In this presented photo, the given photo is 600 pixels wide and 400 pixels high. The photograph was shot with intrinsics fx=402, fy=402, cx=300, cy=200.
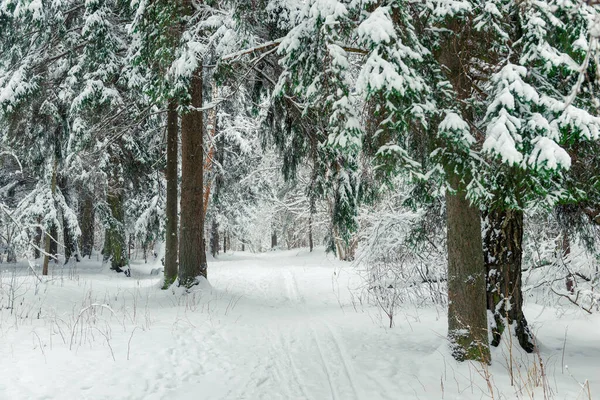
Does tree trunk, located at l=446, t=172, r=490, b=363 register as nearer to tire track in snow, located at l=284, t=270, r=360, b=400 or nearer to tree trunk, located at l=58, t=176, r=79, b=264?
tire track in snow, located at l=284, t=270, r=360, b=400

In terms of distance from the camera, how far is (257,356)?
218 inches

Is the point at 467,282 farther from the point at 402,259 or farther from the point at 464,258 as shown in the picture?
the point at 402,259

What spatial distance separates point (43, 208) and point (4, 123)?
4193mm

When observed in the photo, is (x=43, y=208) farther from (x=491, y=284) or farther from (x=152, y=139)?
(x=491, y=284)

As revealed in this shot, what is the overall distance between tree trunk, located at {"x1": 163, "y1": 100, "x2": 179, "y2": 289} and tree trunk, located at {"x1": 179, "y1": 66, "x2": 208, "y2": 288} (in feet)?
3.73

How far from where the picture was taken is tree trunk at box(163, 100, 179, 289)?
34.3 ft

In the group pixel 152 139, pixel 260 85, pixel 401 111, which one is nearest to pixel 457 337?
pixel 401 111

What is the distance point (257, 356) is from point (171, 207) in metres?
5.95

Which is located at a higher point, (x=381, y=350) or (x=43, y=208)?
(x=43, y=208)

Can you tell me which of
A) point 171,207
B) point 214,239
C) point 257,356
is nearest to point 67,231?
point 171,207

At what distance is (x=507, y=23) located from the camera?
14.9ft

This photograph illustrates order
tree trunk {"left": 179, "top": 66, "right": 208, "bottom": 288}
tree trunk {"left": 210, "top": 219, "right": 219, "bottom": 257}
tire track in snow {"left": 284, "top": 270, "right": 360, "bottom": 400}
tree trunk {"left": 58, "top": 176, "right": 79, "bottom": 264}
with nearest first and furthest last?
tire track in snow {"left": 284, "top": 270, "right": 360, "bottom": 400} < tree trunk {"left": 179, "top": 66, "right": 208, "bottom": 288} < tree trunk {"left": 58, "top": 176, "right": 79, "bottom": 264} < tree trunk {"left": 210, "top": 219, "right": 219, "bottom": 257}

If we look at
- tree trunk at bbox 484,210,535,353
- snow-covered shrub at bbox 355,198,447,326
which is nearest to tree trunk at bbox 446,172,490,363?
tree trunk at bbox 484,210,535,353

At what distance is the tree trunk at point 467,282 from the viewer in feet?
16.2
